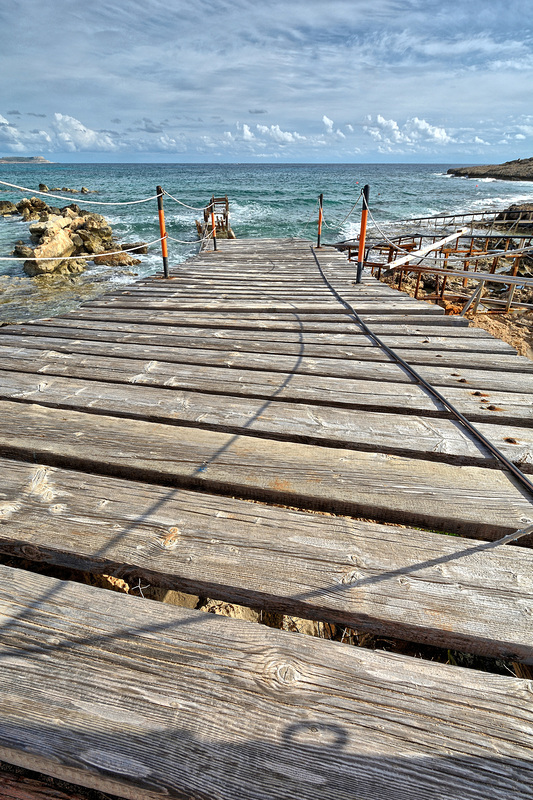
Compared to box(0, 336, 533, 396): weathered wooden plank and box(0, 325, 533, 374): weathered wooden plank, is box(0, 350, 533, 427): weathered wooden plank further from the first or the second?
box(0, 325, 533, 374): weathered wooden plank

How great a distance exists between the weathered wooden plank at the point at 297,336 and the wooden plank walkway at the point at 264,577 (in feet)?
1.68

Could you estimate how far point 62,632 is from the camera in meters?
1.02

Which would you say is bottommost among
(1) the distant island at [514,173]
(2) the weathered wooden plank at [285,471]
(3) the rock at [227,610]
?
(3) the rock at [227,610]

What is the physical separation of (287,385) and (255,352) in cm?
61

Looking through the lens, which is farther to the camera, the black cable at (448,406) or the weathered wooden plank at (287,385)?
the weathered wooden plank at (287,385)

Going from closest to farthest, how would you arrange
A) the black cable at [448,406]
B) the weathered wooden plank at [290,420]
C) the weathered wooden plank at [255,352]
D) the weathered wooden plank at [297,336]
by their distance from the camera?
the black cable at [448,406] < the weathered wooden plank at [290,420] < the weathered wooden plank at [255,352] < the weathered wooden plank at [297,336]

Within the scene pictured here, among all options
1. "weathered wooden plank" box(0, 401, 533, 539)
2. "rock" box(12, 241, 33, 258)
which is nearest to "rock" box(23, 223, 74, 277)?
"rock" box(12, 241, 33, 258)

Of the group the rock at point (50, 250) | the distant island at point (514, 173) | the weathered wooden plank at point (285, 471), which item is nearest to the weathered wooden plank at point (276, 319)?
the weathered wooden plank at point (285, 471)

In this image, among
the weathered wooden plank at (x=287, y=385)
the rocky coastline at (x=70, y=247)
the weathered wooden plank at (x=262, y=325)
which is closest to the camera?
the weathered wooden plank at (x=287, y=385)

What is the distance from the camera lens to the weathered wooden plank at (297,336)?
9.69ft

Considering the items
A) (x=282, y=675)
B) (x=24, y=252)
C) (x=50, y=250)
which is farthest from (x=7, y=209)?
(x=282, y=675)

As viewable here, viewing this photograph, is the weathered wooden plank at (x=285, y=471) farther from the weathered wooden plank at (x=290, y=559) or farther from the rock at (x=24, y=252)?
the rock at (x=24, y=252)

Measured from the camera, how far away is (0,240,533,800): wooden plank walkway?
80 cm

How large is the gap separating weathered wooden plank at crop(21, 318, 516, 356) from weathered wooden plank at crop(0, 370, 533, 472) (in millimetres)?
903
